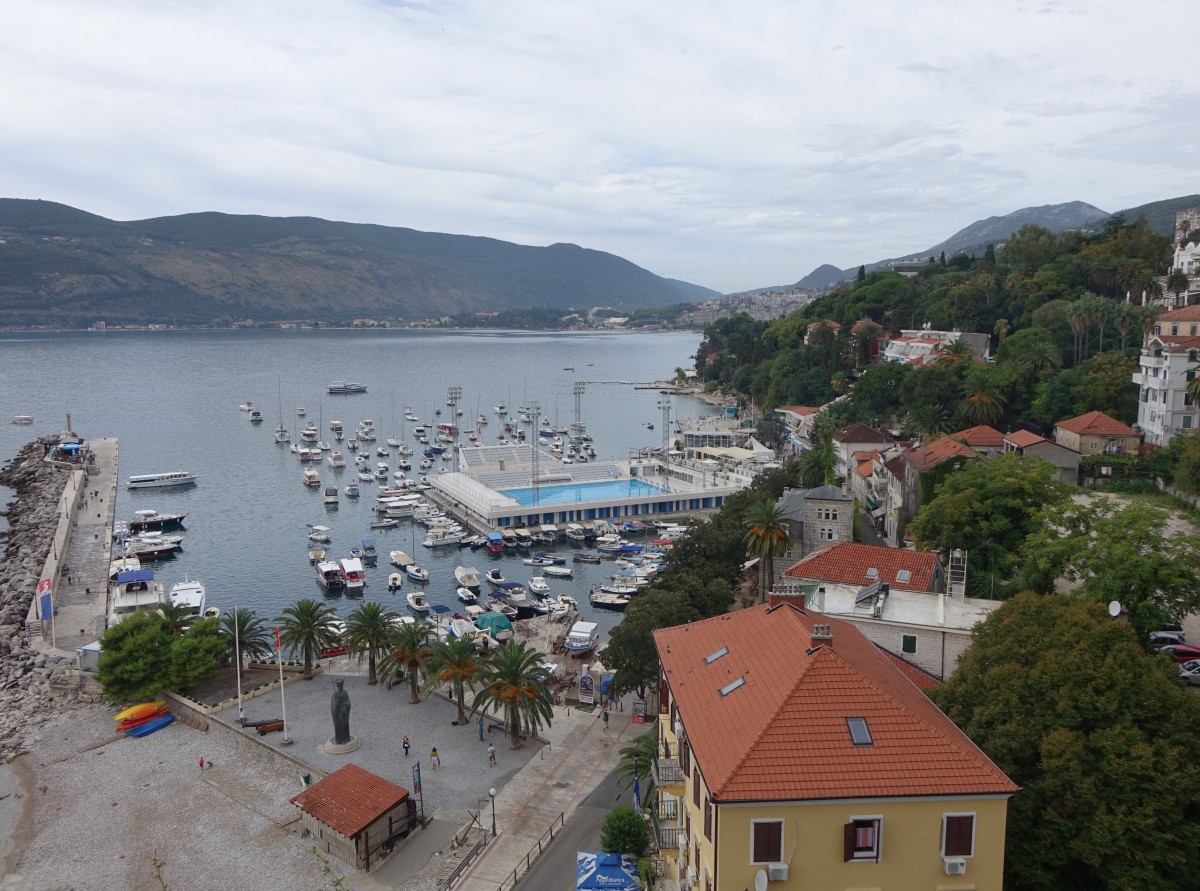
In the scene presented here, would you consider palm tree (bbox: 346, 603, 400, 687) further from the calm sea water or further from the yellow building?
the yellow building

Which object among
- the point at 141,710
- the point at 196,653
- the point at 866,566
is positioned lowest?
the point at 141,710

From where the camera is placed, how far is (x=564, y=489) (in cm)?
8050

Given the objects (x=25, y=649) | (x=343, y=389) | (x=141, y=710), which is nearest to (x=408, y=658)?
(x=141, y=710)

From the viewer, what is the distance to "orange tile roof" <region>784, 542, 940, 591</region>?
31.6 m

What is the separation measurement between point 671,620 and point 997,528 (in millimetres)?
13701

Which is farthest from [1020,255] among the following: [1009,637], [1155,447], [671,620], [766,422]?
[1009,637]

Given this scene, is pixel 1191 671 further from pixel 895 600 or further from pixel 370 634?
pixel 370 634

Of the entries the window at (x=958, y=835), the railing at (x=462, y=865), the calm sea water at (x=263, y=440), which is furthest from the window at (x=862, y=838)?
the calm sea water at (x=263, y=440)

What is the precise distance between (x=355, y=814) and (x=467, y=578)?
31799mm

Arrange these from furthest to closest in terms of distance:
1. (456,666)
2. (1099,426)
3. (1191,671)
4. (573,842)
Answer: (1099,426)
(456,666)
(1191,671)
(573,842)

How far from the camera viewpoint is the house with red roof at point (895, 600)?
26.5 metres

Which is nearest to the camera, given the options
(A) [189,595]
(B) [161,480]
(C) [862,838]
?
(C) [862,838]

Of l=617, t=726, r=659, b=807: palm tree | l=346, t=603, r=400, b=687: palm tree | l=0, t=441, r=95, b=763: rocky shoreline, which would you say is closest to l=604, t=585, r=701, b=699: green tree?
l=617, t=726, r=659, b=807: palm tree

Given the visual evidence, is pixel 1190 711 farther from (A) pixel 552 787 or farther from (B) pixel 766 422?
(B) pixel 766 422
